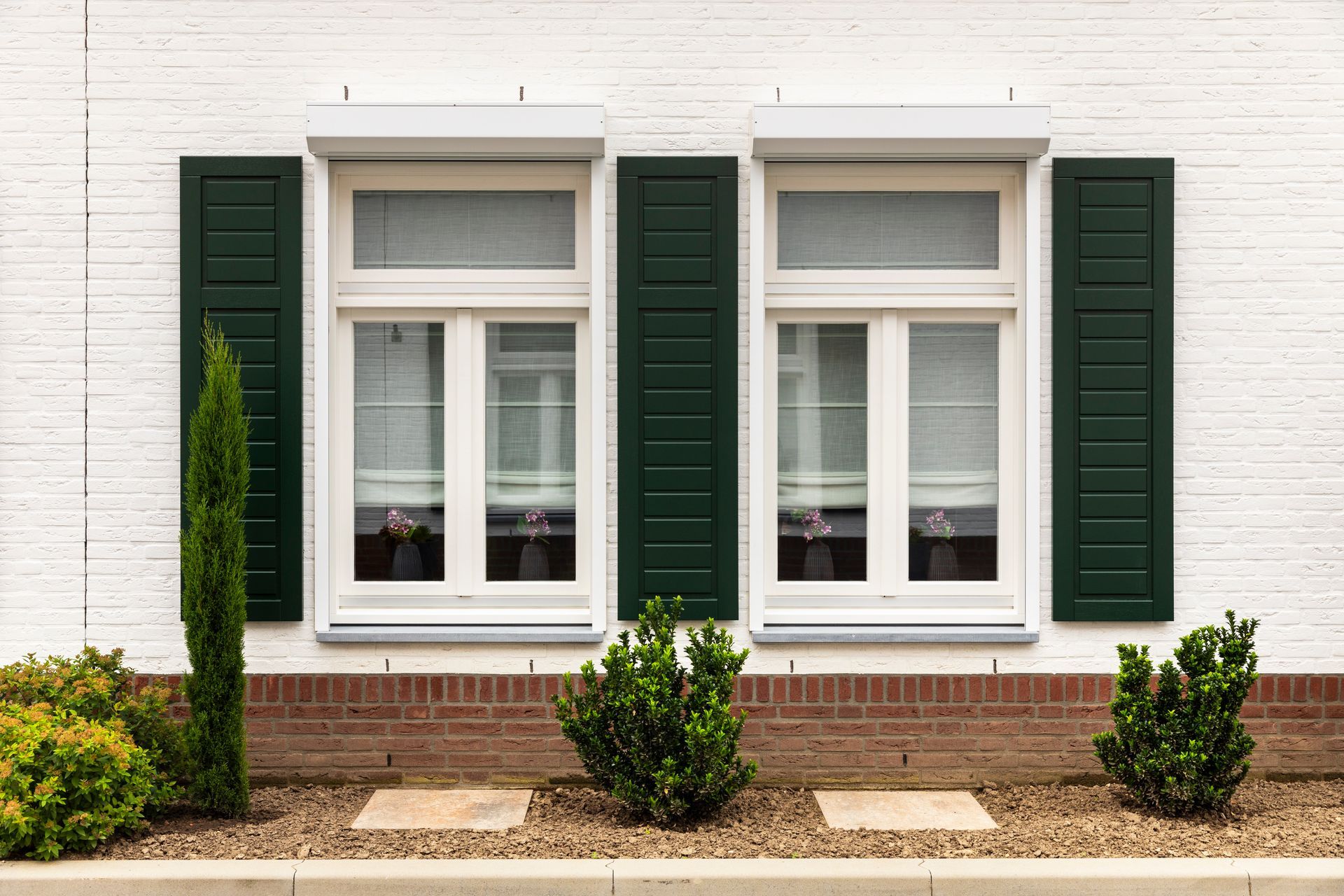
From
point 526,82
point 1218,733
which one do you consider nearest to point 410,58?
point 526,82

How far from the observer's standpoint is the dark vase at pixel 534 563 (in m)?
5.86

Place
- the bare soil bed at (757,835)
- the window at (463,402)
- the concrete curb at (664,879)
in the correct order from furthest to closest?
the window at (463,402)
the bare soil bed at (757,835)
the concrete curb at (664,879)

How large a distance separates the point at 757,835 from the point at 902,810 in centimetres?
87

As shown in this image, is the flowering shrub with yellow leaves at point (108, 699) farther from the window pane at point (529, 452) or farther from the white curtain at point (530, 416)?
the white curtain at point (530, 416)

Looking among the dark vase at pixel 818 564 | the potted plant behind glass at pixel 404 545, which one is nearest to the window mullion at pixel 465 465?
the potted plant behind glass at pixel 404 545

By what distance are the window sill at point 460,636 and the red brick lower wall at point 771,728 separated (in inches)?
7.9

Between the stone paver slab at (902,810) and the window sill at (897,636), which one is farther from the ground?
the window sill at (897,636)

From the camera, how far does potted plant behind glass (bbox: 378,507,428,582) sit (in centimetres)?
584

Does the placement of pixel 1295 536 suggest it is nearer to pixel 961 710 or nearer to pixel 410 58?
pixel 961 710

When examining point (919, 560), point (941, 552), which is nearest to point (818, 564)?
point (919, 560)

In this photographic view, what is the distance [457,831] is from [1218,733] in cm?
353

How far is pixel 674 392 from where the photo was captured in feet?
18.3

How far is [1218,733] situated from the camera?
493 cm

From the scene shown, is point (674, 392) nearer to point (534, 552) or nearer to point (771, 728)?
point (534, 552)
